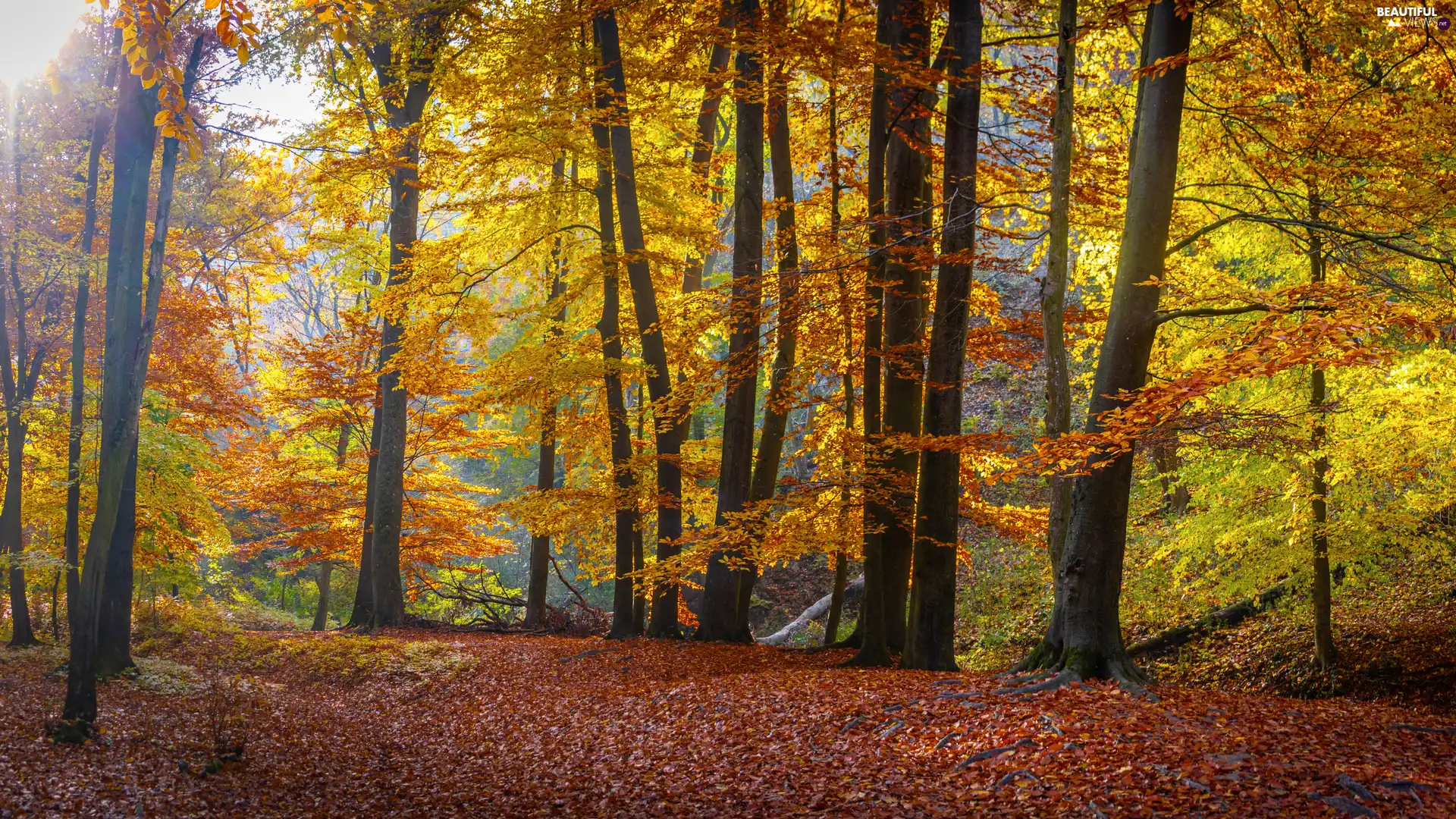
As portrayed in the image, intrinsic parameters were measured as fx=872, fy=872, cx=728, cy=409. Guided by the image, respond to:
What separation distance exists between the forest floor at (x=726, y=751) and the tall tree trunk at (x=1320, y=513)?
3120mm

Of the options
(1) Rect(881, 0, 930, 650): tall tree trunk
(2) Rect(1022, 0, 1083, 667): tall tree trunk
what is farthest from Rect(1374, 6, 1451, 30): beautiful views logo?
(1) Rect(881, 0, 930, 650): tall tree trunk

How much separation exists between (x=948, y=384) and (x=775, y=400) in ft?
8.97

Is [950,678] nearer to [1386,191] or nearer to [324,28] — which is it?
[1386,191]

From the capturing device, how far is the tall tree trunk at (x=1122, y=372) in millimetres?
6992

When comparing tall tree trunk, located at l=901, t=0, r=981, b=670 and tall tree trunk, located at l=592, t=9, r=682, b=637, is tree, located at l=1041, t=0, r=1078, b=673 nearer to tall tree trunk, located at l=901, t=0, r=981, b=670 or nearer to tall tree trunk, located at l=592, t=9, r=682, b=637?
tall tree trunk, located at l=901, t=0, r=981, b=670

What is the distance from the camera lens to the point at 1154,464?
18.2m

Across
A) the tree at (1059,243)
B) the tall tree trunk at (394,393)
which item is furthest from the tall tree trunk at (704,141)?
the tree at (1059,243)

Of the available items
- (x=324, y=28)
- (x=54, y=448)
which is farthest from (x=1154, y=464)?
(x=54, y=448)

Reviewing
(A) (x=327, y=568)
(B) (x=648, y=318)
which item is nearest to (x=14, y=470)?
(B) (x=648, y=318)

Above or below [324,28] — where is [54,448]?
below

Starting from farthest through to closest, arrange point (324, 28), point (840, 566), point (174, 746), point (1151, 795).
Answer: point (840, 566) → point (324, 28) → point (174, 746) → point (1151, 795)

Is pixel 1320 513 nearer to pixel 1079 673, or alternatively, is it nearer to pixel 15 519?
pixel 1079 673

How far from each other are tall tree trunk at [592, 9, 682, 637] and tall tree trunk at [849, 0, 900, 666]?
274 cm

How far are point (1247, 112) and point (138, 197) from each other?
33.3 feet
